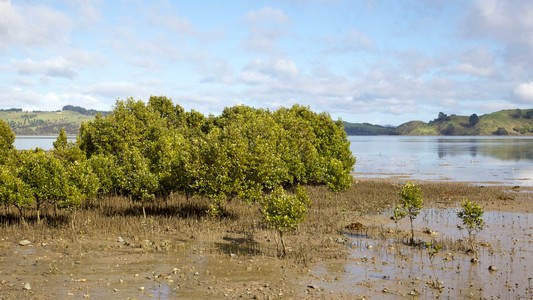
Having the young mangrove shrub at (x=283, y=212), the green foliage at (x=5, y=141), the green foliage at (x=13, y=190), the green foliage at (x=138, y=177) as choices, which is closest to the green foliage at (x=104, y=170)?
the green foliage at (x=138, y=177)

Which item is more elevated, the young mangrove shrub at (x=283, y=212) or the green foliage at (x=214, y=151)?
the green foliage at (x=214, y=151)

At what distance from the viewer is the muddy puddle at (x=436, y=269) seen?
24.7 m

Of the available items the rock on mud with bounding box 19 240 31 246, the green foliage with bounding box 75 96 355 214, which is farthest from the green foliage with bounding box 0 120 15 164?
the rock on mud with bounding box 19 240 31 246

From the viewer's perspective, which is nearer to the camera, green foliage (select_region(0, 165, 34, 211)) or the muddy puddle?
the muddy puddle

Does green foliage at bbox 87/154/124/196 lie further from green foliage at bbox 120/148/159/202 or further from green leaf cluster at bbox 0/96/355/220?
green foliage at bbox 120/148/159/202

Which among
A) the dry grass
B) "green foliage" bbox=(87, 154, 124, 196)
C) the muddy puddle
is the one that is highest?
"green foliage" bbox=(87, 154, 124, 196)

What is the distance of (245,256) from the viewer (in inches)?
1259

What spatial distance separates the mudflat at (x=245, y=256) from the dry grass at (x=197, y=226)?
0.13m

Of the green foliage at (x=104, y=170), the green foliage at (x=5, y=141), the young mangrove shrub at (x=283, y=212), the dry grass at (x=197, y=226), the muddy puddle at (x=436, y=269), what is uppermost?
the green foliage at (x=5, y=141)

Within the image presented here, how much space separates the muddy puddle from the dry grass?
256 cm

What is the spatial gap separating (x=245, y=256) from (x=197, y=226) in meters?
10.6

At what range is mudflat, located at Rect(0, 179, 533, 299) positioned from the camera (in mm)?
24594

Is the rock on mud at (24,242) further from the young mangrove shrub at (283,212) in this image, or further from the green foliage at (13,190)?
the young mangrove shrub at (283,212)

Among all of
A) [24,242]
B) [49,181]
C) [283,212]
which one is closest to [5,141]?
[49,181]
